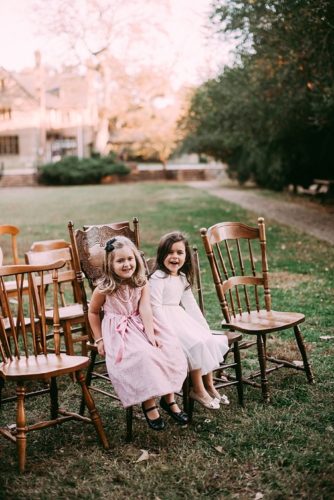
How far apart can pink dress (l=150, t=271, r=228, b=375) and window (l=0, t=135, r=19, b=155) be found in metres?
50.0

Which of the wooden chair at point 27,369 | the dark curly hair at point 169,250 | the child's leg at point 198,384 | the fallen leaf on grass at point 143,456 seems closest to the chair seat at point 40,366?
the wooden chair at point 27,369

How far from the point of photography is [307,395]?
4.80 m

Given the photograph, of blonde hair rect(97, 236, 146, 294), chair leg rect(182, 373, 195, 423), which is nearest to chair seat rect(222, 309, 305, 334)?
chair leg rect(182, 373, 195, 423)

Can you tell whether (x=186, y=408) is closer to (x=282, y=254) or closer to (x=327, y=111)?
(x=282, y=254)

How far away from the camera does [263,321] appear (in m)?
5.01

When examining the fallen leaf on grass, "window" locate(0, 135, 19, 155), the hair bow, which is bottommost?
the fallen leaf on grass

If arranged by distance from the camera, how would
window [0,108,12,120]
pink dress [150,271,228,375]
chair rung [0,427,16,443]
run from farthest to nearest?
window [0,108,12,120] < pink dress [150,271,228,375] < chair rung [0,427,16,443]

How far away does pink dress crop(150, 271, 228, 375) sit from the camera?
14.3 ft

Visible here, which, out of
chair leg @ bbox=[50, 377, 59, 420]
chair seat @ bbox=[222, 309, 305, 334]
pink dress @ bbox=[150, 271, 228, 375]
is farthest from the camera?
chair seat @ bbox=[222, 309, 305, 334]

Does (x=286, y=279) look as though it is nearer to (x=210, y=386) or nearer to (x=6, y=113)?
(x=210, y=386)

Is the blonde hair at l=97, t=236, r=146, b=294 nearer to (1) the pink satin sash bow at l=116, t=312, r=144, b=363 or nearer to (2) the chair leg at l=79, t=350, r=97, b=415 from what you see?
(1) the pink satin sash bow at l=116, t=312, r=144, b=363

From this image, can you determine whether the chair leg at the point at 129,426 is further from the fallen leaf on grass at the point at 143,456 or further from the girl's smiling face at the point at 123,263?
the girl's smiling face at the point at 123,263

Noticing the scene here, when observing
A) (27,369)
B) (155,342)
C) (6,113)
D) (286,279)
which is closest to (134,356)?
(155,342)

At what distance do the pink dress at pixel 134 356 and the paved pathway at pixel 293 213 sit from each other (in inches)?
364
